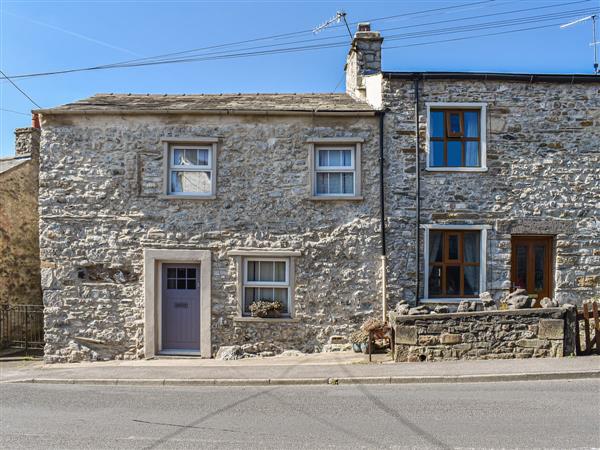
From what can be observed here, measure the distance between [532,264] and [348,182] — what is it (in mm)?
5042

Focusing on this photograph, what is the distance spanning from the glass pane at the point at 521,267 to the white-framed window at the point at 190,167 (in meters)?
7.84

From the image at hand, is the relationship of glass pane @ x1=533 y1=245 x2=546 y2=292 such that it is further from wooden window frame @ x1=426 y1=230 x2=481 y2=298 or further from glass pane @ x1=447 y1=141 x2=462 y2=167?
glass pane @ x1=447 y1=141 x2=462 y2=167

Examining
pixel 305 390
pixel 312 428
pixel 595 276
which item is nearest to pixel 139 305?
pixel 305 390

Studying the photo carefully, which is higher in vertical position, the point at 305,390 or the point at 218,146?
the point at 218,146

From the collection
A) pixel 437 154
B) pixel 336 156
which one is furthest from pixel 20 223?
pixel 437 154

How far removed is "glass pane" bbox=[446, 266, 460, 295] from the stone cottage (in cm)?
31

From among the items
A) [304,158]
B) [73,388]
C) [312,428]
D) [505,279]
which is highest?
[304,158]

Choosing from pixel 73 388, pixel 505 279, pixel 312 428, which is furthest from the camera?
pixel 505 279

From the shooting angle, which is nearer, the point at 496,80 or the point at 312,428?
the point at 312,428

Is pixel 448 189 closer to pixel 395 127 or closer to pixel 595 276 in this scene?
pixel 395 127

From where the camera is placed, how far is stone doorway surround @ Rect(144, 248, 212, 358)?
1152 cm

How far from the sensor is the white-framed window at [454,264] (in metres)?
11.7

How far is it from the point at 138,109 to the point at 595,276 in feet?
39.0

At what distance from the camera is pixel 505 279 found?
11555 mm
